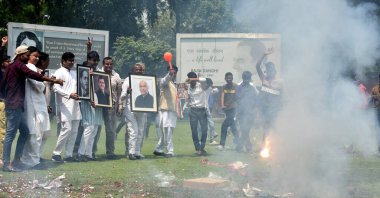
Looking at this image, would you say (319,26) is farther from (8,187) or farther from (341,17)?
(8,187)

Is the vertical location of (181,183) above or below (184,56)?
below

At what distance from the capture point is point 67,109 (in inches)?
435

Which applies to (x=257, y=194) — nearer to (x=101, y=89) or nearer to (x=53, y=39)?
(x=101, y=89)

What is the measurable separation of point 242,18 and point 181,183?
3.47 m

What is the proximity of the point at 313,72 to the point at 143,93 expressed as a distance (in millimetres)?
3868

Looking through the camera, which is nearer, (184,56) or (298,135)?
(298,135)

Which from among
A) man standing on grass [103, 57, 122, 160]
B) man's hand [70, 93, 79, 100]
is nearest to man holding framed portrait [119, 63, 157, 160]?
man standing on grass [103, 57, 122, 160]

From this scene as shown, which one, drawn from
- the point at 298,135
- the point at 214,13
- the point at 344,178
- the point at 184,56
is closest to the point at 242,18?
the point at 214,13

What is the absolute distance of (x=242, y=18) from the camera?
10.8m

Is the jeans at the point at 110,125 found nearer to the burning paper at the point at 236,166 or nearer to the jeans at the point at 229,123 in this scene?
the burning paper at the point at 236,166

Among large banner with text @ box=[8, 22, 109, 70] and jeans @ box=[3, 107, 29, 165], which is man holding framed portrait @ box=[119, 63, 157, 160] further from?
large banner with text @ box=[8, 22, 109, 70]

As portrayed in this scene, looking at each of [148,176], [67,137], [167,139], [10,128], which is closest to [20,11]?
[167,139]

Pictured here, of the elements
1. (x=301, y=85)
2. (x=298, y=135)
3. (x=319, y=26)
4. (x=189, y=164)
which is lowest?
(x=189, y=164)

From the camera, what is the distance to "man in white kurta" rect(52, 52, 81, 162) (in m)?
10.9
